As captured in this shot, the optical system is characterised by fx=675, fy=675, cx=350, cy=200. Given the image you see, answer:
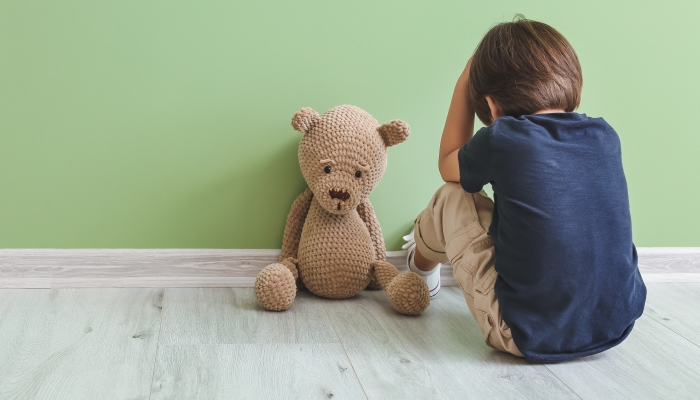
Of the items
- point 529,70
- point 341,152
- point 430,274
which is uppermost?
point 529,70

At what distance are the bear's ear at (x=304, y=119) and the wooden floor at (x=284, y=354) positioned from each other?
373 mm

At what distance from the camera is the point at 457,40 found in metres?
1.58

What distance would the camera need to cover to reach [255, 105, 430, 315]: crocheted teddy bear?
138cm

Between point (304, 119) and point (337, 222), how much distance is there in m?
0.24

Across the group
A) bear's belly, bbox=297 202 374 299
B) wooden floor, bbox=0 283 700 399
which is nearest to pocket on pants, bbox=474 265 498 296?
wooden floor, bbox=0 283 700 399

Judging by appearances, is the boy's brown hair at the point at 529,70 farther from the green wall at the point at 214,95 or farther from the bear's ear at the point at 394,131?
the green wall at the point at 214,95

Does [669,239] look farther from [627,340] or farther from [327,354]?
[327,354]

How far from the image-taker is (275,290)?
1353 millimetres

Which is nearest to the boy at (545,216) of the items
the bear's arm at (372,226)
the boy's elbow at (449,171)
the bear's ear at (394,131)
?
the boy's elbow at (449,171)

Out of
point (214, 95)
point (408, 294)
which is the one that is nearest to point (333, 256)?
point (408, 294)

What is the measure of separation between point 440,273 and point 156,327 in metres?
0.71

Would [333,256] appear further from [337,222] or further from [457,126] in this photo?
[457,126]

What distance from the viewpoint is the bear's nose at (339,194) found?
142 centimetres

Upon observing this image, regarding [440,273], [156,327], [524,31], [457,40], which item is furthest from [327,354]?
[457,40]
